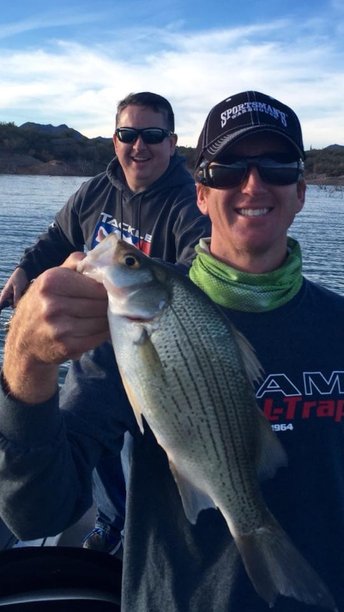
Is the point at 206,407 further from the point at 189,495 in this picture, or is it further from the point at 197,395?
the point at 189,495

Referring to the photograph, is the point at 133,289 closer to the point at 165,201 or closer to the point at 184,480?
the point at 184,480

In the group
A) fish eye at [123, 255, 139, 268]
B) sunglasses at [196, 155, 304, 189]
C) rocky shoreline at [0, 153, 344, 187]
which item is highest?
sunglasses at [196, 155, 304, 189]

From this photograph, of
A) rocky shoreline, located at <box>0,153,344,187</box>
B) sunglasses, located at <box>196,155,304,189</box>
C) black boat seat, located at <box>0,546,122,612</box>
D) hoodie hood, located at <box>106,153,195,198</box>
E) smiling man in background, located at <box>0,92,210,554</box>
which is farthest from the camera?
rocky shoreline, located at <box>0,153,344,187</box>

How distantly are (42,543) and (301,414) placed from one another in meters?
2.15

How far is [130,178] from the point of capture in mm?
4914

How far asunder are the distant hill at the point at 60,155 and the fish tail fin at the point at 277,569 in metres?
52.4

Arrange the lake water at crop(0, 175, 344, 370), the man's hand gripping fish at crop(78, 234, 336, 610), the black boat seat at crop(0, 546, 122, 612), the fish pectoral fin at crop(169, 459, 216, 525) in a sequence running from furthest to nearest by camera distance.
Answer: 1. the lake water at crop(0, 175, 344, 370)
2. the black boat seat at crop(0, 546, 122, 612)
3. the fish pectoral fin at crop(169, 459, 216, 525)
4. the man's hand gripping fish at crop(78, 234, 336, 610)

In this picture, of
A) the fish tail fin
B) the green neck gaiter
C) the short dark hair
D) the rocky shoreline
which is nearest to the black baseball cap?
the green neck gaiter

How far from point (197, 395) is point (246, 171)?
101 cm

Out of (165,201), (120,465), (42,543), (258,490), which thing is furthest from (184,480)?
(165,201)

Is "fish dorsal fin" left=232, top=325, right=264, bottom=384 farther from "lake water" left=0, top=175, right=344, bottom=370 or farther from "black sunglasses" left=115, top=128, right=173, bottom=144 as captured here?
"lake water" left=0, top=175, right=344, bottom=370

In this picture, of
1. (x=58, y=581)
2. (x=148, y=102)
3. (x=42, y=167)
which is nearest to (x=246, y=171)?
(x=58, y=581)

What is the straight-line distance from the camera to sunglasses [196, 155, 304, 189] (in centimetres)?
259

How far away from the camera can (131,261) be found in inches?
76.6
